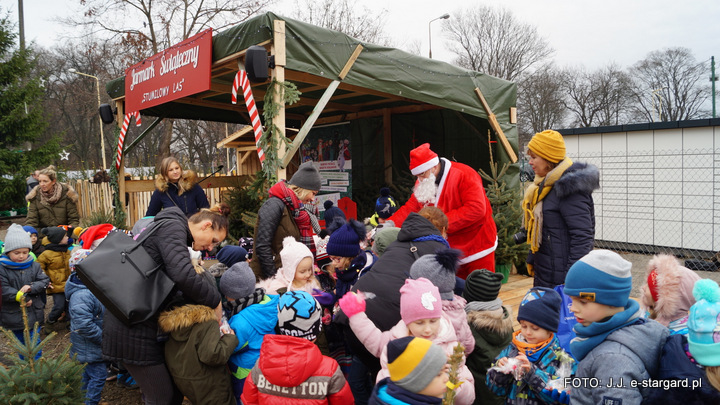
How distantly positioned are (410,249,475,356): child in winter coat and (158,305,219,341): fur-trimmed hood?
1.25m

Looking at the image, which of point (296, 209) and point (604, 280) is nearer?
point (604, 280)

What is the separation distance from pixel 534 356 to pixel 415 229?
107 cm

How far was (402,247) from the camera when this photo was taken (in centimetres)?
287

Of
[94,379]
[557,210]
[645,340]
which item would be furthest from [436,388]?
[94,379]

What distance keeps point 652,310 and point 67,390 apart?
10.5 ft

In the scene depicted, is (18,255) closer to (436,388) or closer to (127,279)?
(127,279)

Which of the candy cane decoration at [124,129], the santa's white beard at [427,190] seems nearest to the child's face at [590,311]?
the santa's white beard at [427,190]

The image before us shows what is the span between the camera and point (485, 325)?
2.59m

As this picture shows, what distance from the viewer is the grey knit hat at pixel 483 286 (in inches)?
101

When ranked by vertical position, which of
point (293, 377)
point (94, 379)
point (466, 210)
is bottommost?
point (94, 379)

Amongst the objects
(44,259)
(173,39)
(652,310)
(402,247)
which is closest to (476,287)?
(402,247)

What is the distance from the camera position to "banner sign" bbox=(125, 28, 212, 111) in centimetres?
542

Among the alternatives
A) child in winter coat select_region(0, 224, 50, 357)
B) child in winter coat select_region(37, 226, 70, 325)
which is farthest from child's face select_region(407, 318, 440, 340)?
child in winter coat select_region(37, 226, 70, 325)

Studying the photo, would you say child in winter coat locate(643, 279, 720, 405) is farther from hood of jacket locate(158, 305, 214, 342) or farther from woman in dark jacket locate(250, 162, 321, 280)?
woman in dark jacket locate(250, 162, 321, 280)
